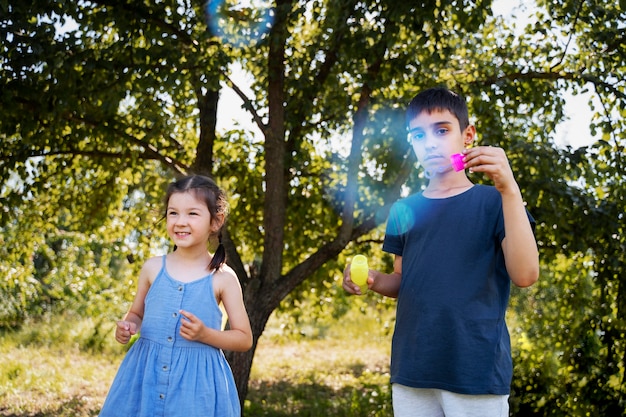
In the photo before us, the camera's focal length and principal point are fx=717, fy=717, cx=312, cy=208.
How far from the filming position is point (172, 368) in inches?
92.0

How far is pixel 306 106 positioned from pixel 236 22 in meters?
0.66

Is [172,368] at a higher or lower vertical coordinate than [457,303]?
lower

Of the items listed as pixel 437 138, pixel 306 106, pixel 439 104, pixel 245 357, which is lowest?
pixel 245 357

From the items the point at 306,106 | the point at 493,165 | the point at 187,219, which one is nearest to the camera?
the point at 493,165

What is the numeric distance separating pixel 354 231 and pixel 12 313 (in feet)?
20.6

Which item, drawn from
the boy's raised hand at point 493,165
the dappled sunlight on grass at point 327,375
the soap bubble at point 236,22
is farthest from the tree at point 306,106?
the boy's raised hand at point 493,165

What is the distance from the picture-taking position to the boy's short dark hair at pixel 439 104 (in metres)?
2.06

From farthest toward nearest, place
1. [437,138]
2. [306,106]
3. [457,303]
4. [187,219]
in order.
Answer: [306,106] → [187,219] → [437,138] → [457,303]

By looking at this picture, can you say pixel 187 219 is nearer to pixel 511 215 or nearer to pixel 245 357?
pixel 511 215

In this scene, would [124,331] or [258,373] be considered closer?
[124,331]

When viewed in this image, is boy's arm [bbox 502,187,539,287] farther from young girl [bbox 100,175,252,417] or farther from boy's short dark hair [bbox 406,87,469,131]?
young girl [bbox 100,175,252,417]

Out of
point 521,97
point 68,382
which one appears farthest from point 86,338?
point 521,97

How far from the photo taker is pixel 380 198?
15.4ft

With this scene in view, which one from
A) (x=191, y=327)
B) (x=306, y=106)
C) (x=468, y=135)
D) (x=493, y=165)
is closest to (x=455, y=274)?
(x=493, y=165)
